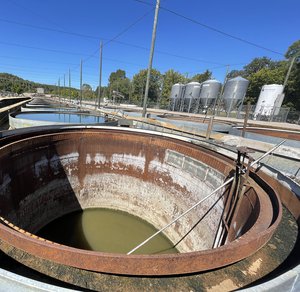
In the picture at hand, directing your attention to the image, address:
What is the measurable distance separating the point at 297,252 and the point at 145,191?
279 inches

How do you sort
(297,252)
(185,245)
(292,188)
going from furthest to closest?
(185,245) → (292,188) → (297,252)

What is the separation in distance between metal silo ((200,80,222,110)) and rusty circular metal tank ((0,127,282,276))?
27.8 meters

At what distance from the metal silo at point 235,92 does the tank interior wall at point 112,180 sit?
2616 cm

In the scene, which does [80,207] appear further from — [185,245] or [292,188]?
[292,188]

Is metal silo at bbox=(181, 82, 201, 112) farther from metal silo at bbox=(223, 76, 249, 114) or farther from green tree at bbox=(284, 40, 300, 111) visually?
green tree at bbox=(284, 40, 300, 111)

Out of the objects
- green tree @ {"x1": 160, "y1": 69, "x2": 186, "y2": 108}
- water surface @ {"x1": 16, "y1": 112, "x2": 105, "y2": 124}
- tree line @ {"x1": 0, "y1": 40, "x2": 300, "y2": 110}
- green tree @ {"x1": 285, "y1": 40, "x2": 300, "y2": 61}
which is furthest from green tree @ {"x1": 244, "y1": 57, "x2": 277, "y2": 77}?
water surface @ {"x1": 16, "y1": 112, "x2": 105, "y2": 124}

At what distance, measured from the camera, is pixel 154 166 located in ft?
30.5

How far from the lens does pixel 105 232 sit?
8.39 m

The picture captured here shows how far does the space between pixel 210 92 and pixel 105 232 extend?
31.9 m

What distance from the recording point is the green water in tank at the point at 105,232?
759 centimetres

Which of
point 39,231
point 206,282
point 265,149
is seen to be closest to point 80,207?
point 39,231

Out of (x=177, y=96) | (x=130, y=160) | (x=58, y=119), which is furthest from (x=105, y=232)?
(x=177, y=96)

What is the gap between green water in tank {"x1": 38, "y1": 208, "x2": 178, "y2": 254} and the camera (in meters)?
7.59

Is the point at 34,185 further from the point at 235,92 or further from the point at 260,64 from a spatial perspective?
the point at 260,64
